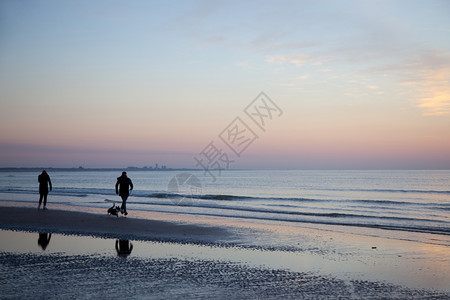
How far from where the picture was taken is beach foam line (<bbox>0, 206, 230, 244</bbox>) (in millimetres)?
12859

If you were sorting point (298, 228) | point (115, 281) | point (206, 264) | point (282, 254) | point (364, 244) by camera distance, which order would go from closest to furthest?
point (115, 281)
point (206, 264)
point (282, 254)
point (364, 244)
point (298, 228)

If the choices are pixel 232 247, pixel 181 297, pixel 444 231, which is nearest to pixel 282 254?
pixel 232 247

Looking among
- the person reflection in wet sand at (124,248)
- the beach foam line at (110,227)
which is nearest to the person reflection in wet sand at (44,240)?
the beach foam line at (110,227)

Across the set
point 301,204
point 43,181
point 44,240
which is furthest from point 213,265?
point 301,204

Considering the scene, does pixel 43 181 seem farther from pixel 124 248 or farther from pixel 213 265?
pixel 213 265

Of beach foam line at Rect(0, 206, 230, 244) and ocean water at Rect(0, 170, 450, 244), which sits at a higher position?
beach foam line at Rect(0, 206, 230, 244)

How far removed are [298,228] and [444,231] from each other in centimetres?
592

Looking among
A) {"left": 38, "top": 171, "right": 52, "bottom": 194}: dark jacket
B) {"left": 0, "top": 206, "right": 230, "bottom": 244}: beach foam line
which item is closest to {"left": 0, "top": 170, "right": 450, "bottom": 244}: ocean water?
{"left": 38, "top": 171, "right": 52, "bottom": 194}: dark jacket

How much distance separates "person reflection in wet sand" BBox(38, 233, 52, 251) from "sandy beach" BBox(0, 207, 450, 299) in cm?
19

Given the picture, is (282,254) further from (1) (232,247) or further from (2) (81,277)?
(2) (81,277)

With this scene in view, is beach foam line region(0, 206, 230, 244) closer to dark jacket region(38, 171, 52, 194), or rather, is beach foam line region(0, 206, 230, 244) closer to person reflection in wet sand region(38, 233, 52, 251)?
person reflection in wet sand region(38, 233, 52, 251)

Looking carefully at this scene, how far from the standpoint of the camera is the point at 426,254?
35.7 feet

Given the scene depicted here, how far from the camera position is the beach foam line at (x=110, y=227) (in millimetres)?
12859

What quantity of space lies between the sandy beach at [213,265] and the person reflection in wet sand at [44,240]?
19 cm
